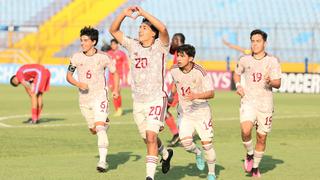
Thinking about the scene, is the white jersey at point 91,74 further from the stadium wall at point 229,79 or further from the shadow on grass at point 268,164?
the stadium wall at point 229,79

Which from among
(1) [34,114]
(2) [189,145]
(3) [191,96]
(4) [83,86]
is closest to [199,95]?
(3) [191,96]

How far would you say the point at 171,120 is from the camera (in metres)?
16.0

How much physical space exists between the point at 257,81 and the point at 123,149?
151 inches

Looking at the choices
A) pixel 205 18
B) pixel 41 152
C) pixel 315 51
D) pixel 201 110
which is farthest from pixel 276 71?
pixel 205 18

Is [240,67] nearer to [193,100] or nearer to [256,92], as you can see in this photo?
[256,92]

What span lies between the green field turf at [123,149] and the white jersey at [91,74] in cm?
105

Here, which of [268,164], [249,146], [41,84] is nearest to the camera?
[249,146]

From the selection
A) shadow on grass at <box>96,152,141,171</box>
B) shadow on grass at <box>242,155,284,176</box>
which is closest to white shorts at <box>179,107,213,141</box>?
shadow on grass at <box>242,155,284,176</box>

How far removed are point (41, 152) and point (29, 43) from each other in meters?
33.3

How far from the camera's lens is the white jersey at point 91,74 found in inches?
486

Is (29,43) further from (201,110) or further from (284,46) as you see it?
(201,110)

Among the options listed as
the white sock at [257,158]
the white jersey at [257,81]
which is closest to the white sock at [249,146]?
the white sock at [257,158]

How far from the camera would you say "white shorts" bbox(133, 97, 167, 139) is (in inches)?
410

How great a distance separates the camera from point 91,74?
40.5 feet
